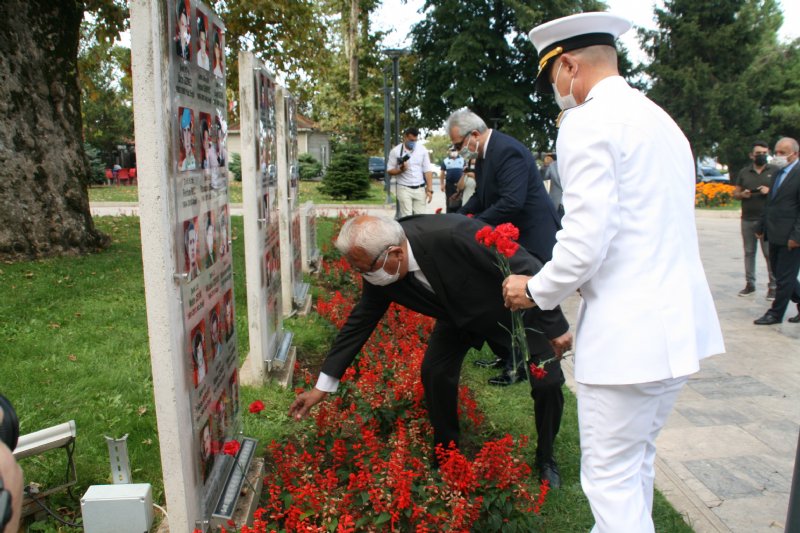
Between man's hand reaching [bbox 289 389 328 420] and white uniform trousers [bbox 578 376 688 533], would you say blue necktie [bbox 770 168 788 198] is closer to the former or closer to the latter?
white uniform trousers [bbox 578 376 688 533]

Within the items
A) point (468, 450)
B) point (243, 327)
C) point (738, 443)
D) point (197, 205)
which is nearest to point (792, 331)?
point (738, 443)

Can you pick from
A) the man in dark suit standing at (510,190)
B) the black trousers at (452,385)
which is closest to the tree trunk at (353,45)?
the man in dark suit standing at (510,190)

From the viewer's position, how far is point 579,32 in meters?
2.53

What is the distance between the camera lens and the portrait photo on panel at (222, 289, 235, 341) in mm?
3412

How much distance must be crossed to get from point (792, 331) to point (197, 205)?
736 centimetres

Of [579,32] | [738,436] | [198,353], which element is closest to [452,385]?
[198,353]

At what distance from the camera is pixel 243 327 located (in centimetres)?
649

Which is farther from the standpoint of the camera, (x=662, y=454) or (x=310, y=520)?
(x=662, y=454)

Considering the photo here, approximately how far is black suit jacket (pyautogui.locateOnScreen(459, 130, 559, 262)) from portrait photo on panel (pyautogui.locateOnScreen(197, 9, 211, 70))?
3.11 metres

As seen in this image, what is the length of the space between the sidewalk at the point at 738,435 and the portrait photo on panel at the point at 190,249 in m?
2.89

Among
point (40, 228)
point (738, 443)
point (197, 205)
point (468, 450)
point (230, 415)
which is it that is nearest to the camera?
point (197, 205)

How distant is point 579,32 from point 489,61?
3352 centimetres

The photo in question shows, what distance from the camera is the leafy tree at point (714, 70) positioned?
36.6m

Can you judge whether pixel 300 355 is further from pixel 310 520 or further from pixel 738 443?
pixel 738 443
